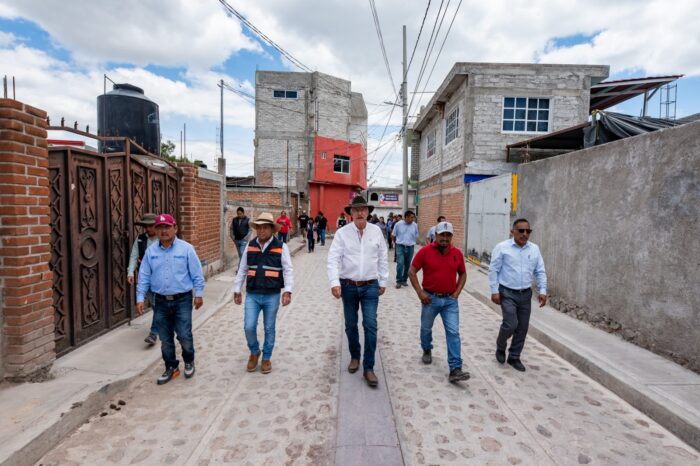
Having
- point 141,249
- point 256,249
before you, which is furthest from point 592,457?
point 141,249

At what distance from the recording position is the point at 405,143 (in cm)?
1680

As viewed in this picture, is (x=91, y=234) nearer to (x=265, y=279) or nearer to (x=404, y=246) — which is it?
(x=265, y=279)

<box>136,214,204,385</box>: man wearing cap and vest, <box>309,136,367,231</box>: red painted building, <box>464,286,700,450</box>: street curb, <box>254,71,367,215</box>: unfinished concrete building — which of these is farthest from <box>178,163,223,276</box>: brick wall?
<box>309,136,367,231</box>: red painted building

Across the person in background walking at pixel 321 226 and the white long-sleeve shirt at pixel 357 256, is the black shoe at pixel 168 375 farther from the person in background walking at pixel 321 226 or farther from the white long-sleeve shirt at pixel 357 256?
the person in background walking at pixel 321 226

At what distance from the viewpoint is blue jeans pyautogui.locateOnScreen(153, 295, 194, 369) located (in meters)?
3.89

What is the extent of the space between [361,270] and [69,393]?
274 cm

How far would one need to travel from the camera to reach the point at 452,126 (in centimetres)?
1478

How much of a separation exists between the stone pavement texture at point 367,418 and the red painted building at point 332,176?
26296 mm

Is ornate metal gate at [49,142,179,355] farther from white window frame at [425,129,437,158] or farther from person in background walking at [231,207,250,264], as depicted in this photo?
white window frame at [425,129,437,158]

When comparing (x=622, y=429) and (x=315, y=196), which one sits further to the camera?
(x=315, y=196)

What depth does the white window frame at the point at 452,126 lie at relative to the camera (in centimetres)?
1409

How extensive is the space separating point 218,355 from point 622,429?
412 cm

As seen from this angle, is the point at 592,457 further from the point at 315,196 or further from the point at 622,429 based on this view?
the point at 315,196

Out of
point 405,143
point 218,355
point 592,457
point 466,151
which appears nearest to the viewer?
point 592,457
